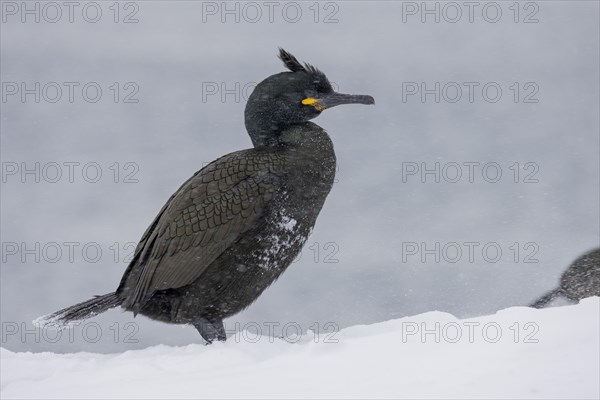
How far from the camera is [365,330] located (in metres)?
5.54

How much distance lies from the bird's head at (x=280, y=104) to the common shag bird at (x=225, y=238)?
18 centimetres

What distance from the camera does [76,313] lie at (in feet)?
20.7

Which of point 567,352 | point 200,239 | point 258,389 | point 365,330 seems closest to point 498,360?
point 567,352

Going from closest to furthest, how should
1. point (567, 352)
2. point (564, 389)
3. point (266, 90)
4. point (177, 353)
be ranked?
point (564, 389), point (567, 352), point (177, 353), point (266, 90)

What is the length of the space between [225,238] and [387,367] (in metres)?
2.07

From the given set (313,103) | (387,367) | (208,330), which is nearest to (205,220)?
(208,330)

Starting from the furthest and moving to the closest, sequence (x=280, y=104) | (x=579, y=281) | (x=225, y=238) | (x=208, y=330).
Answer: (x=579, y=281)
(x=280, y=104)
(x=208, y=330)
(x=225, y=238)

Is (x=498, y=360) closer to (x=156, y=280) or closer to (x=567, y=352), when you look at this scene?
(x=567, y=352)

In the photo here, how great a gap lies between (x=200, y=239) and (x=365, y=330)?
52.0 inches

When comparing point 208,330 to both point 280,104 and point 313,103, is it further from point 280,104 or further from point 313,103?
point 313,103

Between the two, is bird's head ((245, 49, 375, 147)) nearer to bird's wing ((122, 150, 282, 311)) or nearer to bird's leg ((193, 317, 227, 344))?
bird's wing ((122, 150, 282, 311))

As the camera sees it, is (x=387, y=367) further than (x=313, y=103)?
No

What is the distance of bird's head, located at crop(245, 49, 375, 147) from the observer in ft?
21.7

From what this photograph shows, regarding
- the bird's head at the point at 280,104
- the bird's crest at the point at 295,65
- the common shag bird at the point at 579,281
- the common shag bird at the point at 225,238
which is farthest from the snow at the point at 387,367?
the common shag bird at the point at 579,281
